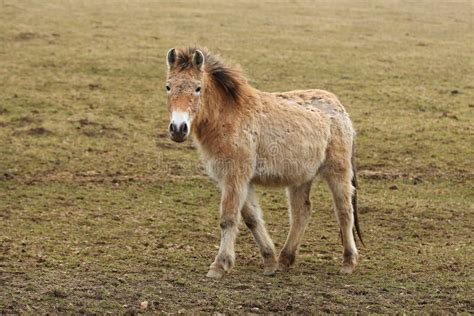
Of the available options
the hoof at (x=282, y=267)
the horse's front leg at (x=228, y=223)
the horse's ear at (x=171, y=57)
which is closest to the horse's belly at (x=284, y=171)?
the horse's front leg at (x=228, y=223)

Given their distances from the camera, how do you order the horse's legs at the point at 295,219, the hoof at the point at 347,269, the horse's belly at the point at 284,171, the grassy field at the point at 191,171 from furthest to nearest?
the horse's legs at the point at 295,219
the hoof at the point at 347,269
the horse's belly at the point at 284,171
the grassy field at the point at 191,171

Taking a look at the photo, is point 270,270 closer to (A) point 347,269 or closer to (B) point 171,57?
(A) point 347,269

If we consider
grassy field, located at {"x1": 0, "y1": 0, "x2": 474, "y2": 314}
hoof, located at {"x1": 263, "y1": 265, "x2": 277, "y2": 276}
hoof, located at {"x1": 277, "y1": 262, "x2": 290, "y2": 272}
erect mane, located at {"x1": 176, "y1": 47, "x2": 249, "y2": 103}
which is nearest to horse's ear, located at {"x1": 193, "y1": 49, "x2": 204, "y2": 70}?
erect mane, located at {"x1": 176, "y1": 47, "x2": 249, "y2": 103}

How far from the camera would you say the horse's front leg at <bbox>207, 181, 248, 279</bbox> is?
8.48 meters

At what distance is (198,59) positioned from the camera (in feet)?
27.9

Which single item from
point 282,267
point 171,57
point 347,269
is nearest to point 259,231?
point 282,267

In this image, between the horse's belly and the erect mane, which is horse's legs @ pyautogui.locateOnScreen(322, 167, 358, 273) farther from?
the erect mane

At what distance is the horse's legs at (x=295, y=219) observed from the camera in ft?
30.6

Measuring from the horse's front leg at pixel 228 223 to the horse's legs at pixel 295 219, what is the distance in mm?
991

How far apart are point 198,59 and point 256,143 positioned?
45.6 inches

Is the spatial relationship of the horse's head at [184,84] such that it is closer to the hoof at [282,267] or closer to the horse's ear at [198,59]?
the horse's ear at [198,59]

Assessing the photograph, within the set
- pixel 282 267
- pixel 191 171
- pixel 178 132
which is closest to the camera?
pixel 178 132

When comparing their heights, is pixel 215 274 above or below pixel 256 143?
below

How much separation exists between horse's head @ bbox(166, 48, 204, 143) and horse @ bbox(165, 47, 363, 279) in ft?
0.03
